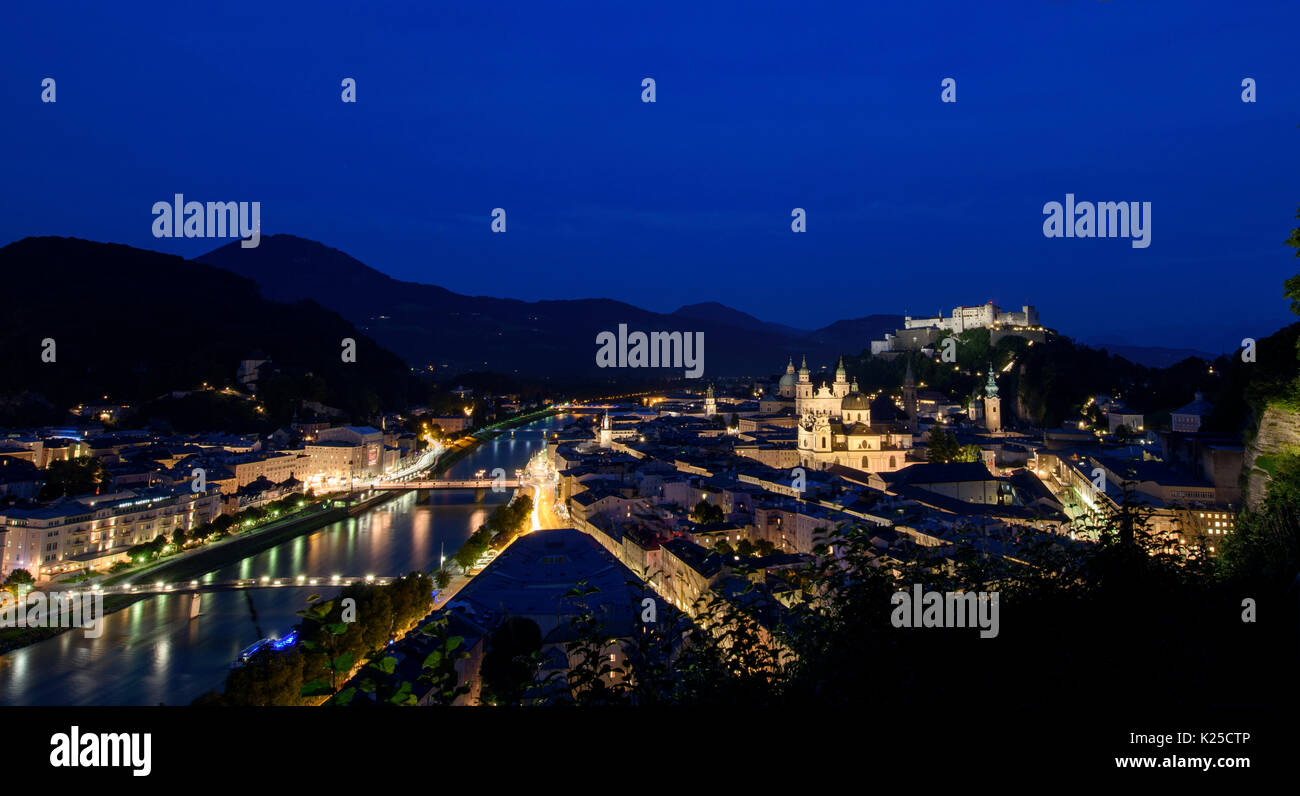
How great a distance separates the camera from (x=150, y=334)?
3516cm

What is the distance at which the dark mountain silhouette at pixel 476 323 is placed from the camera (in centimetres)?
7706

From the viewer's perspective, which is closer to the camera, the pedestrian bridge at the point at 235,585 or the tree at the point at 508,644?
the tree at the point at 508,644

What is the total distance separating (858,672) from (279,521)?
18.4 metres

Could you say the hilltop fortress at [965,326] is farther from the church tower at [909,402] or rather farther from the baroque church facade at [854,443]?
the baroque church facade at [854,443]

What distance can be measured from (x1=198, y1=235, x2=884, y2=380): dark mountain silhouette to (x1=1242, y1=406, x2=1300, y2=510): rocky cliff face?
65.0 m

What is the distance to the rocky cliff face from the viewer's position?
265 inches

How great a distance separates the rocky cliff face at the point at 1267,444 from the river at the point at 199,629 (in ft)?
33.0

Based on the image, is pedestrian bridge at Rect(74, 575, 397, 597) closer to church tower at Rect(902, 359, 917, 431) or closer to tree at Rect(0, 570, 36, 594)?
tree at Rect(0, 570, 36, 594)

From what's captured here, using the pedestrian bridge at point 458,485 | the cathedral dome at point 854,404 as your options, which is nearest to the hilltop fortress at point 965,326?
the cathedral dome at point 854,404

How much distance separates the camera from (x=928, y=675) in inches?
74.1

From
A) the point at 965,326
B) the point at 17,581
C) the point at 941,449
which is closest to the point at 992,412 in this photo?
the point at 941,449

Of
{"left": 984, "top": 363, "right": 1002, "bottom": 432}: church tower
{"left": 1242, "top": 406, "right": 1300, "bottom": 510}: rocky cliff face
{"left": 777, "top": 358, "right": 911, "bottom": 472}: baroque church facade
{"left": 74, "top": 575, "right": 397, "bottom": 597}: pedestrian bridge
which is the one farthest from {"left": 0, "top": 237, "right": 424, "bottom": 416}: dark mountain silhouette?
{"left": 1242, "top": 406, "right": 1300, "bottom": 510}: rocky cliff face
